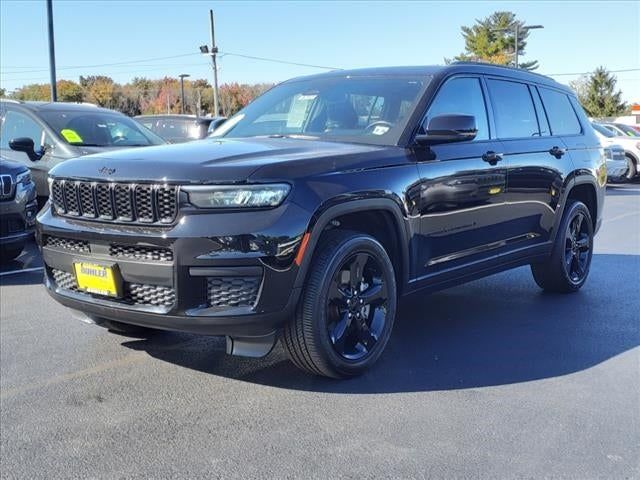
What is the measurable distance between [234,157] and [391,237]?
1119 millimetres

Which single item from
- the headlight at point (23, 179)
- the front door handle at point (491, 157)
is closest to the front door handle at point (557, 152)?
the front door handle at point (491, 157)

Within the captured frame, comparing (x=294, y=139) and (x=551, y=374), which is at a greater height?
(x=294, y=139)

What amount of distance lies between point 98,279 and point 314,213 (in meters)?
1.21

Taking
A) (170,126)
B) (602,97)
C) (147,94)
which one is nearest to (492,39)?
(602,97)

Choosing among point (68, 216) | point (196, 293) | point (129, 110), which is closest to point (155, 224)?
point (196, 293)

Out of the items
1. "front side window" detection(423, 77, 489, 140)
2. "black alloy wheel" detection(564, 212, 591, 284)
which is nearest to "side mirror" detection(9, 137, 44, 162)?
"front side window" detection(423, 77, 489, 140)

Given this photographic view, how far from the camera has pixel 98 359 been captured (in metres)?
4.42

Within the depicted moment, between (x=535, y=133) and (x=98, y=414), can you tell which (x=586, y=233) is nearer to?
(x=535, y=133)

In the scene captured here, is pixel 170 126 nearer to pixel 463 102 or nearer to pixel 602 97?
pixel 463 102

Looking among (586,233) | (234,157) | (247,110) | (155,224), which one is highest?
(247,110)

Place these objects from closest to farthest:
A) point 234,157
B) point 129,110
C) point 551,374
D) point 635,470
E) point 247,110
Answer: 1. point 635,470
2. point 234,157
3. point 551,374
4. point 247,110
5. point 129,110

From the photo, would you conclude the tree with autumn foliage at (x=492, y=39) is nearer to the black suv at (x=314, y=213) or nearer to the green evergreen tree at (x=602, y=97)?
the green evergreen tree at (x=602, y=97)

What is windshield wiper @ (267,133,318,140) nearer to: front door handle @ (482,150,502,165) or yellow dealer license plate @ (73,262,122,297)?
front door handle @ (482,150,502,165)

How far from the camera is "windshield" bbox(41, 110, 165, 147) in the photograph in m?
8.60
